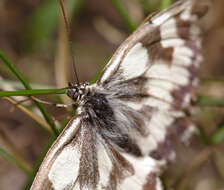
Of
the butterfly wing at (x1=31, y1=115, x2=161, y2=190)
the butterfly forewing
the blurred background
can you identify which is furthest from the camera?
the blurred background

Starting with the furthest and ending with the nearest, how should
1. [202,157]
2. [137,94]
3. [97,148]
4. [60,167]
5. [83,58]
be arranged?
1. [83,58]
2. [202,157]
3. [137,94]
4. [97,148]
5. [60,167]

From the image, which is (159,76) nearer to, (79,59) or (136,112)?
(136,112)

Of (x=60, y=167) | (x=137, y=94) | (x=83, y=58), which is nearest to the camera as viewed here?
(x=60, y=167)

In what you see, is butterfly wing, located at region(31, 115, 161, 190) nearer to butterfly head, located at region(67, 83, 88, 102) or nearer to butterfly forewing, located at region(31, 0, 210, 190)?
butterfly forewing, located at region(31, 0, 210, 190)

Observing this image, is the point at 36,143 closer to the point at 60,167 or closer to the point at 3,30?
the point at 3,30

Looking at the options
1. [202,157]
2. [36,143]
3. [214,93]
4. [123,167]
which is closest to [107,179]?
[123,167]

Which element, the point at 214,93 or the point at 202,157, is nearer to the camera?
the point at 202,157

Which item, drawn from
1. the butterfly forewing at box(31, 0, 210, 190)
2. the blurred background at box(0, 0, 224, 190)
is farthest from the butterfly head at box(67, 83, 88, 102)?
the blurred background at box(0, 0, 224, 190)
